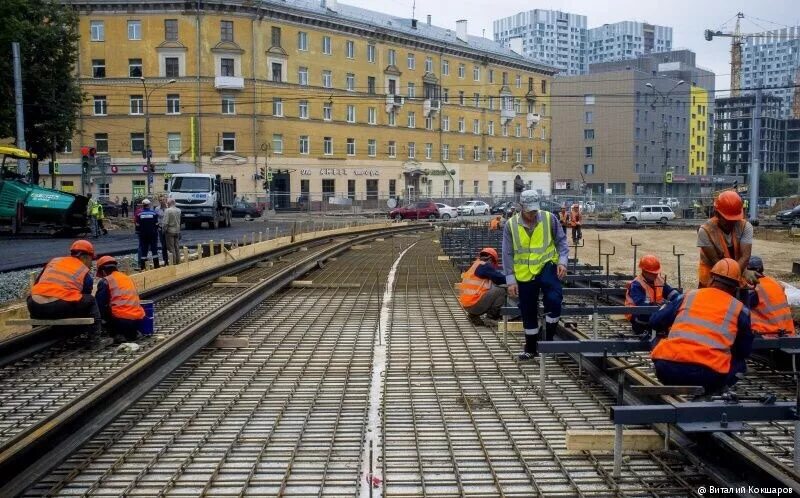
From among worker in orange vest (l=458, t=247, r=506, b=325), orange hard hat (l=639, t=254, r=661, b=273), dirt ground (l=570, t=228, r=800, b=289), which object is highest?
orange hard hat (l=639, t=254, r=661, b=273)

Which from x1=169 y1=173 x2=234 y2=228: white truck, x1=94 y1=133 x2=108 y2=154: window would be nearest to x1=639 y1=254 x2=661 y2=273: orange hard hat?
x1=169 y1=173 x2=234 y2=228: white truck

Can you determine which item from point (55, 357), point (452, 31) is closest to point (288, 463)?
point (55, 357)

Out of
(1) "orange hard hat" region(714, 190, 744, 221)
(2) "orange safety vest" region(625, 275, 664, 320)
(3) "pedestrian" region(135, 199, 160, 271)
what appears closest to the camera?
(1) "orange hard hat" region(714, 190, 744, 221)

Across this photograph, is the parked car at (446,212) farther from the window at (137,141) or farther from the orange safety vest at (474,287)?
the orange safety vest at (474,287)

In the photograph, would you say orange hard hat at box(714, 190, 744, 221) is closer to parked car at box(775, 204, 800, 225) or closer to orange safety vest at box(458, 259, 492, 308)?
orange safety vest at box(458, 259, 492, 308)

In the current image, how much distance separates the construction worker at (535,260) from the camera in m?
7.51

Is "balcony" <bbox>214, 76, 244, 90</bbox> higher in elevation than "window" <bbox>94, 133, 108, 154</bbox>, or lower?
higher

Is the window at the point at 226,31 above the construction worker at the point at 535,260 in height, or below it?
above

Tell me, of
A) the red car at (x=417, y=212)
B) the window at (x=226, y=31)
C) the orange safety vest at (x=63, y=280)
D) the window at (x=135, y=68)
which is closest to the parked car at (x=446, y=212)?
the red car at (x=417, y=212)

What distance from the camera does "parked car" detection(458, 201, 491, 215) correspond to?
177 feet

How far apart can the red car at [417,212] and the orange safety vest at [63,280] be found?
40.8 metres

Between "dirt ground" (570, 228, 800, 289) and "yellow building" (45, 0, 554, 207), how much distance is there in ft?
66.6

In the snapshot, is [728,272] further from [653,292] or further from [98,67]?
[98,67]

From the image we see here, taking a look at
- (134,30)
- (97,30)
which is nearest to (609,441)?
(134,30)
